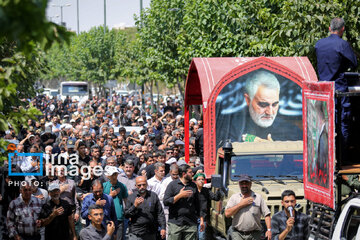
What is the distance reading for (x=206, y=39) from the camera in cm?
2700

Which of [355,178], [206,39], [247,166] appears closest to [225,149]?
[247,166]

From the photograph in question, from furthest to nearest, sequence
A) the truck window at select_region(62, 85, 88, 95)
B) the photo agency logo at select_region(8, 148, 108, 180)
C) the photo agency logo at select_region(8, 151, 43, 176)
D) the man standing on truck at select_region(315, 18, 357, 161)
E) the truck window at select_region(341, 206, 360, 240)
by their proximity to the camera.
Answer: the truck window at select_region(62, 85, 88, 95), the photo agency logo at select_region(8, 148, 108, 180), the photo agency logo at select_region(8, 151, 43, 176), the man standing on truck at select_region(315, 18, 357, 161), the truck window at select_region(341, 206, 360, 240)

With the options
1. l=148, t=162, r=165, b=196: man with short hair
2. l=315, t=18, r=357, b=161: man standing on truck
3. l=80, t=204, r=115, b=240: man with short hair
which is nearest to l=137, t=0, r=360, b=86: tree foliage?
l=148, t=162, r=165, b=196: man with short hair

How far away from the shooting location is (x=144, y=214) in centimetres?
1120

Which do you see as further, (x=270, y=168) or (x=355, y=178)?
(x=270, y=168)

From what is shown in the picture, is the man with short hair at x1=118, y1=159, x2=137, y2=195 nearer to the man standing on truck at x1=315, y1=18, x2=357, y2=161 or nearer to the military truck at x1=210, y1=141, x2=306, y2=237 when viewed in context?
the military truck at x1=210, y1=141, x2=306, y2=237

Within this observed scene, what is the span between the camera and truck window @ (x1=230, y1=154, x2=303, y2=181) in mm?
11445

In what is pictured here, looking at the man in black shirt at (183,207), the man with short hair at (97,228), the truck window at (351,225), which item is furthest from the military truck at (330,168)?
the man in black shirt at (183,207)

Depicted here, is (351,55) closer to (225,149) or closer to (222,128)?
(225,149)

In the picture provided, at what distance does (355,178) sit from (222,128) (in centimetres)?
544

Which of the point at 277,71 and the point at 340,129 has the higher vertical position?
the point at 277,71

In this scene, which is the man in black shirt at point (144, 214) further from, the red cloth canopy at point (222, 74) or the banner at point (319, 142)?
the banner at point (319, 142)

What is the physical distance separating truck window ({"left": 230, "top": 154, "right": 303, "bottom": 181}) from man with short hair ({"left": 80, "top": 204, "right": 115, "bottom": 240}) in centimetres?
266

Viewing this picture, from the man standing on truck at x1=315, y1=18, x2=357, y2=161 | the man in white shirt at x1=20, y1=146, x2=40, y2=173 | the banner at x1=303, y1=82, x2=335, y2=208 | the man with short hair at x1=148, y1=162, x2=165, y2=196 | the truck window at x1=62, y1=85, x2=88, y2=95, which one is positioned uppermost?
the truck window at x1=62, y1=85, x2=88, y2=95
